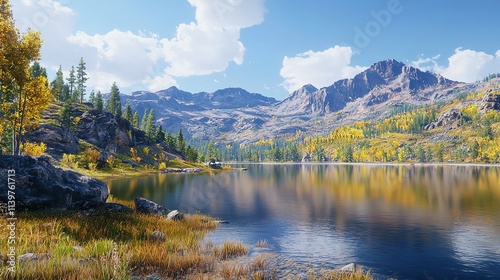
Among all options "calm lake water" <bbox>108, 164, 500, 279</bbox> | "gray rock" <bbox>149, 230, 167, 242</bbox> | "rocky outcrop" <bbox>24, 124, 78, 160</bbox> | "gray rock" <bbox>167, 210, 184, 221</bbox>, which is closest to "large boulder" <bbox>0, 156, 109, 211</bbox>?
"gray rock" <bbox>167, 210, 184, 221</bbox>

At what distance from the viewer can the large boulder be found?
25766 mm

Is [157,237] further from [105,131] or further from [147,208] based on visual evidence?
[105,131]

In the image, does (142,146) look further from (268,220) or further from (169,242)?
(169,242)

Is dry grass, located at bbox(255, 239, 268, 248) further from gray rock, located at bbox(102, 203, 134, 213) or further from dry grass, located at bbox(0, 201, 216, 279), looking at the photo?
gray rock, located at bbox(102, 203, 134, 213)

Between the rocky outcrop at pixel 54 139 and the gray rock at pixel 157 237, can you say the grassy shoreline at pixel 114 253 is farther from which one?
the rocky outcrop at pixel 54 139

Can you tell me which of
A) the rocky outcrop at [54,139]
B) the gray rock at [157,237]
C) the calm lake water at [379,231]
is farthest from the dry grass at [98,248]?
the rocky outcrop at [54,139]

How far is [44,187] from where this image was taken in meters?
27.7

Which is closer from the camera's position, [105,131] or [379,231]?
[379,231]

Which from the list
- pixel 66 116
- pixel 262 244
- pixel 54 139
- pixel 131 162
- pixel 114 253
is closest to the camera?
pixel 114 253

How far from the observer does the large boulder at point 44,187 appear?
25.8 metres

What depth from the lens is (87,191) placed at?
31.5 meters

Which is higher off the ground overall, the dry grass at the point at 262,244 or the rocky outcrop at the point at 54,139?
the rocky outcrop at the point at 54,139

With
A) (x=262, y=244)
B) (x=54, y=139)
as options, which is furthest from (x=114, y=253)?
(x=54, y=139)

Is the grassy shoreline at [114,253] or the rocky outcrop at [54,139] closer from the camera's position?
the grassy shoreline at [114,253]
